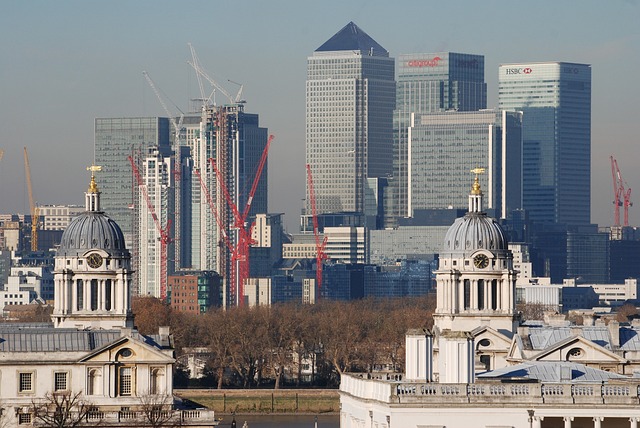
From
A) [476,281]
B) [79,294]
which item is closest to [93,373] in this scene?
[79,294]

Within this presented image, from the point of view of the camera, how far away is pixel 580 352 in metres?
104

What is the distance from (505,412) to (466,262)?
56059 millimetres

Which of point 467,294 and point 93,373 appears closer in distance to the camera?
point 93,373

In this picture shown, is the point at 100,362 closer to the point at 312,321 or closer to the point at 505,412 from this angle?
the point at 505,412

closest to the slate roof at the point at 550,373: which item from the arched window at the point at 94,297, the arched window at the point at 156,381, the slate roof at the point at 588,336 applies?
the arched window at the point at 156,381

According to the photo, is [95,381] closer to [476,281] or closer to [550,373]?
[550,373]

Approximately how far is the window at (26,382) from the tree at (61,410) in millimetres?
807

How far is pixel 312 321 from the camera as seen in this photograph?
195500 millimetres

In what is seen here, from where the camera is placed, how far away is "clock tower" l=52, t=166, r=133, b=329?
12412 centimetres

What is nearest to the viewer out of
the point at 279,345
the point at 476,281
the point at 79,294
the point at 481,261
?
the point at 79,294

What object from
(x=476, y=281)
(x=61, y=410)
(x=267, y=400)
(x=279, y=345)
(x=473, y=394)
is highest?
(x=476, y=281)

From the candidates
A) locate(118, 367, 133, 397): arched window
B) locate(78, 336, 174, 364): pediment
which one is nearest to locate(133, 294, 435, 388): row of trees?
locate(78, 336, 174, 364): pediment

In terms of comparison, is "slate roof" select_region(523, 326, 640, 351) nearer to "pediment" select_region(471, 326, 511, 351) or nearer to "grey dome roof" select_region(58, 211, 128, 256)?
"pediment" select_region(471, 326, 511, 351)

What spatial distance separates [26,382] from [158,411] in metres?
7.09
